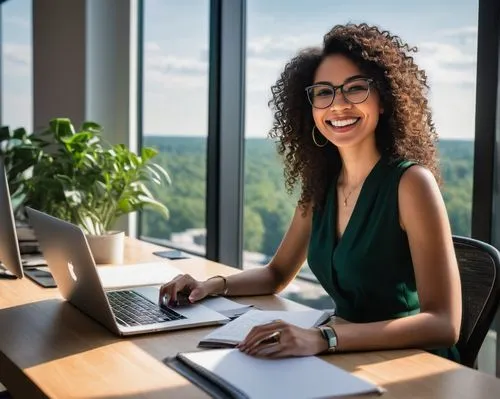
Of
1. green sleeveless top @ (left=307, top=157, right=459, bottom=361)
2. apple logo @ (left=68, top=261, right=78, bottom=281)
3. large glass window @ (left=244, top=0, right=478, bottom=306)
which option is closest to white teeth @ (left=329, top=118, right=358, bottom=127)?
green sleeveless top @ (left=307, top=157, right=459, bottom=361)

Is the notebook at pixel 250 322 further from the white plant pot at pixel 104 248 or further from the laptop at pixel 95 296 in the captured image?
the white plant pot at pixel 104 248

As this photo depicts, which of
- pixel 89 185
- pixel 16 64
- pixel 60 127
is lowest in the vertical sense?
pixel 89 185

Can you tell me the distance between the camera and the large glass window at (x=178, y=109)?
3.06m

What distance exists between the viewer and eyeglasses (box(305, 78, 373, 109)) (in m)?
1.64

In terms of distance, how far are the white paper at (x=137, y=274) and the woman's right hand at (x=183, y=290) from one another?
0.22 metres

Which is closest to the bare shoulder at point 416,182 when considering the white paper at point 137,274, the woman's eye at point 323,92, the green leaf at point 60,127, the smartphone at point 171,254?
the woman's eye at point 323,92

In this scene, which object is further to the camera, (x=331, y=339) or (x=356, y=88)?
(x=356, y=88)

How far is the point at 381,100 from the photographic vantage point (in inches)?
65.6

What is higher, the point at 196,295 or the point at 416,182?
the point at 416,182

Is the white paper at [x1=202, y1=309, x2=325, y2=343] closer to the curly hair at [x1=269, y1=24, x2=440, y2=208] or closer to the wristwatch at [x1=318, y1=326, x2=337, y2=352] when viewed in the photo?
the wristwatch at [x1=318, y1=326, x2=337, y2=352]

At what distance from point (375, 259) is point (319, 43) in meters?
0.83

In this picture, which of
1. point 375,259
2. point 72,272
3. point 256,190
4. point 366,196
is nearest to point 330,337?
point 375,259

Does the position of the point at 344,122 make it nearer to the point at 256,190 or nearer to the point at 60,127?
the point at 256,190

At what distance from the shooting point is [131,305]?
154cm
